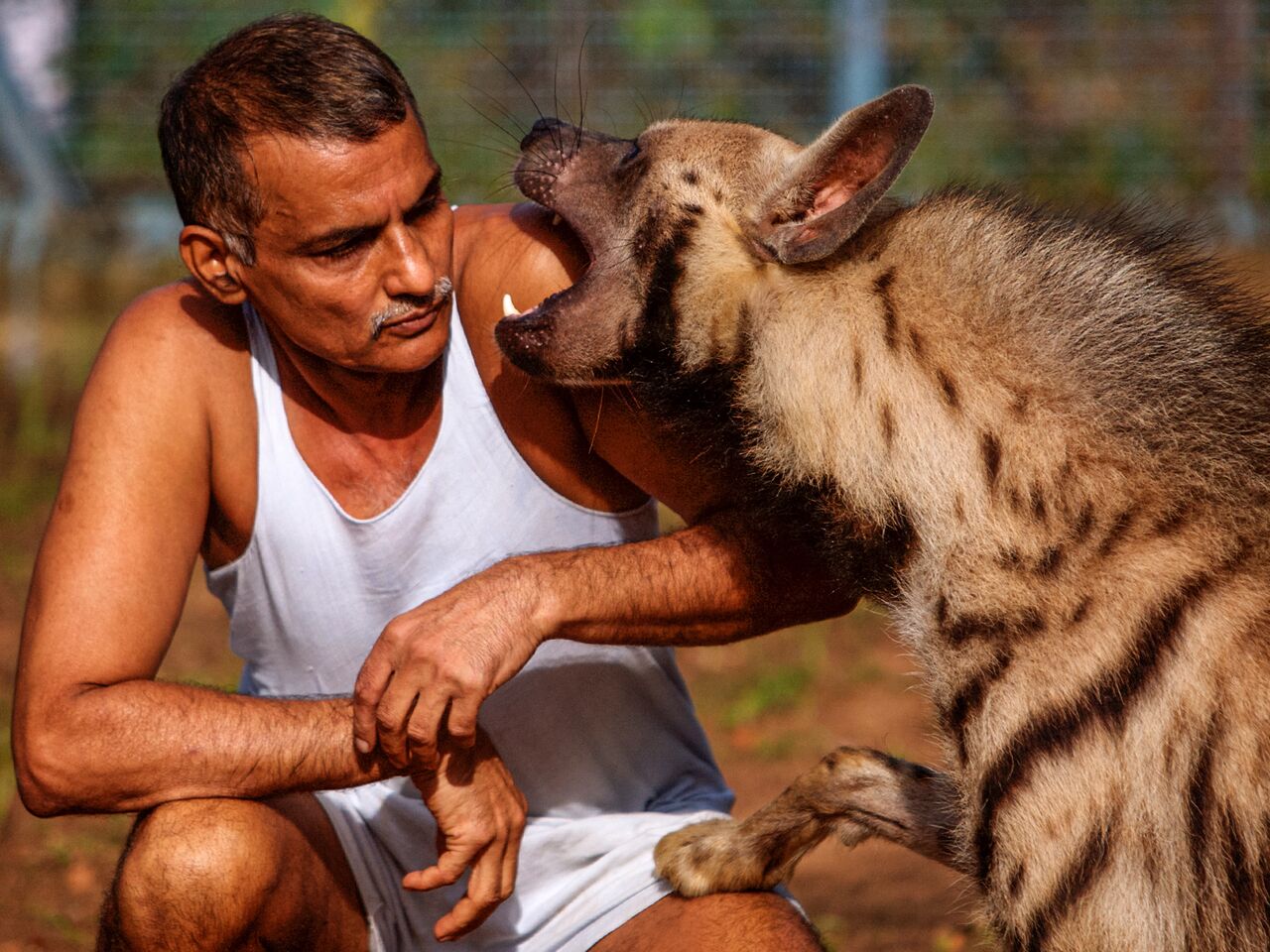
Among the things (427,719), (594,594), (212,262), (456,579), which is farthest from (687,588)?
(212,262)

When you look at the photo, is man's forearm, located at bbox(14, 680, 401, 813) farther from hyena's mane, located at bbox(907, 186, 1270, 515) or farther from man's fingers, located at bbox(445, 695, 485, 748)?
hyena's mane, located at bbox(907, 186, 1270, 515)

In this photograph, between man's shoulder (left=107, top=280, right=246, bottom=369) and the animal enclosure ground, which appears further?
the animal enclosure ground

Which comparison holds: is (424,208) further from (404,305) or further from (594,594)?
(594,594)

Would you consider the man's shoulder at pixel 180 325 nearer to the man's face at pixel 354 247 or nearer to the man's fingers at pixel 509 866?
the man's face at pixel 354 247

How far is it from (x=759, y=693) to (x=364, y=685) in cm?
330

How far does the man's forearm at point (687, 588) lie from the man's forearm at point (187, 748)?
1.71 ft

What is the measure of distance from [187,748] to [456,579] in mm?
719

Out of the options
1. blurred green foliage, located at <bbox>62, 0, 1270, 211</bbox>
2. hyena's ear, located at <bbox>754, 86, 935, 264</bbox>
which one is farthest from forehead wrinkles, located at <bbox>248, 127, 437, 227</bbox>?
blurred green foliage, located at <bbox>62, 0, 1270, 211</bbox>

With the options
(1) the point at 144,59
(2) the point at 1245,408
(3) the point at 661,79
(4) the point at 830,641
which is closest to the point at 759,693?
Answer: (4) the point at 830,641

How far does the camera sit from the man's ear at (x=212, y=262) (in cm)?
347

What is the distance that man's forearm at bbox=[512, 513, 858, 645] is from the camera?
3254mm

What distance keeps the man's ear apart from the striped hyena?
2.16ft

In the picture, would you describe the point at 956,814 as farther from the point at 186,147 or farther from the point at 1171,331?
the point at 186,147

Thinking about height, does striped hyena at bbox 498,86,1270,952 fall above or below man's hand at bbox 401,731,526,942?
above
